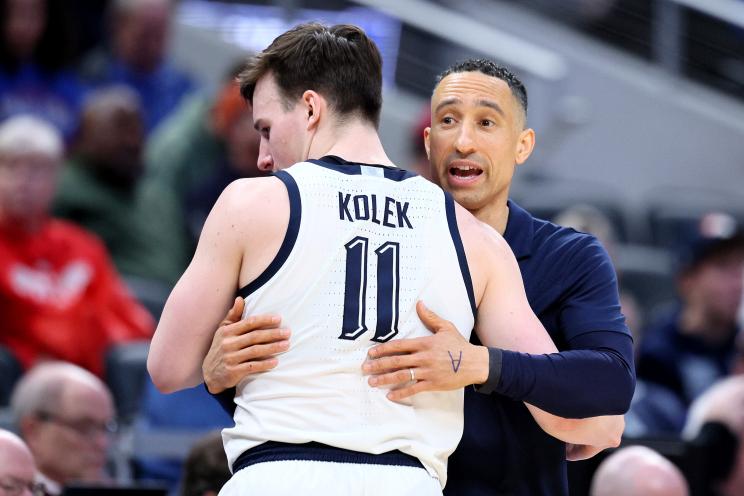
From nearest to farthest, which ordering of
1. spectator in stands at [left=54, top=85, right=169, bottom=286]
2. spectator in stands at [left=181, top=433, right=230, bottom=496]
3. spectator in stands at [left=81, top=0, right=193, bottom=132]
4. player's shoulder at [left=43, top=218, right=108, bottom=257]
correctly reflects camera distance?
spectator in stands at [left=181, top=433, right=230, bottom=496]
player's shoulder at [left=43, top=218, right=108, bottom=257]
spectator in stands at [left=54, top=85, right=169, bottom=286]
spectator in stands at [left=81, top=0, right=193, bottom=132]

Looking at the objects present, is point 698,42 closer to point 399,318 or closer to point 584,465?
point 584,465

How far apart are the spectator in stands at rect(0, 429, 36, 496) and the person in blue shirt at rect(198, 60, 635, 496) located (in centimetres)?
113

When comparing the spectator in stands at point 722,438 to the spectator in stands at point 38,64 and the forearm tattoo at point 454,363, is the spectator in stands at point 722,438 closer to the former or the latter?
the forearm tattoo at point 454,363

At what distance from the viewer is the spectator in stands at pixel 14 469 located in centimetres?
355

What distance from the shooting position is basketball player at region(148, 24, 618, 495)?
2.54m

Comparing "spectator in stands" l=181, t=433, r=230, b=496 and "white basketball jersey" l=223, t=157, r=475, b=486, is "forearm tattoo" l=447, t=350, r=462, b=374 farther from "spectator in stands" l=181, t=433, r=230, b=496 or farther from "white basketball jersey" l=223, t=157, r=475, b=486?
"spectator in stands" l=181, t=433, r=230, b=496

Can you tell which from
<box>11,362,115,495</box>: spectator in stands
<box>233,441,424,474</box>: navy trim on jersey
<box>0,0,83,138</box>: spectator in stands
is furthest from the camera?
<box>0,0,83,138</box>: spectator in stands

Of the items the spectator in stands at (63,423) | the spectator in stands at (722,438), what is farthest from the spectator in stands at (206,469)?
the spectator in stands at (722,438)

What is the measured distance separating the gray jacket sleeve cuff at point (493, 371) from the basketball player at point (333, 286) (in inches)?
0.9

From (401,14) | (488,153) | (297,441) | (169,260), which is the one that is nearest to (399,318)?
(297,441)

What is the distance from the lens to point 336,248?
2.59 metres

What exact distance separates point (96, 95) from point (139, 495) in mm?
3794

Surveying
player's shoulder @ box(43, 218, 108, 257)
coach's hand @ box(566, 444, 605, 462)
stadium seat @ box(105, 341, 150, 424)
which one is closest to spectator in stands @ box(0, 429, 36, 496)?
coach's hand @ box(566, 444, 605, 462)

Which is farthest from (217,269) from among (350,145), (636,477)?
(636,477)
